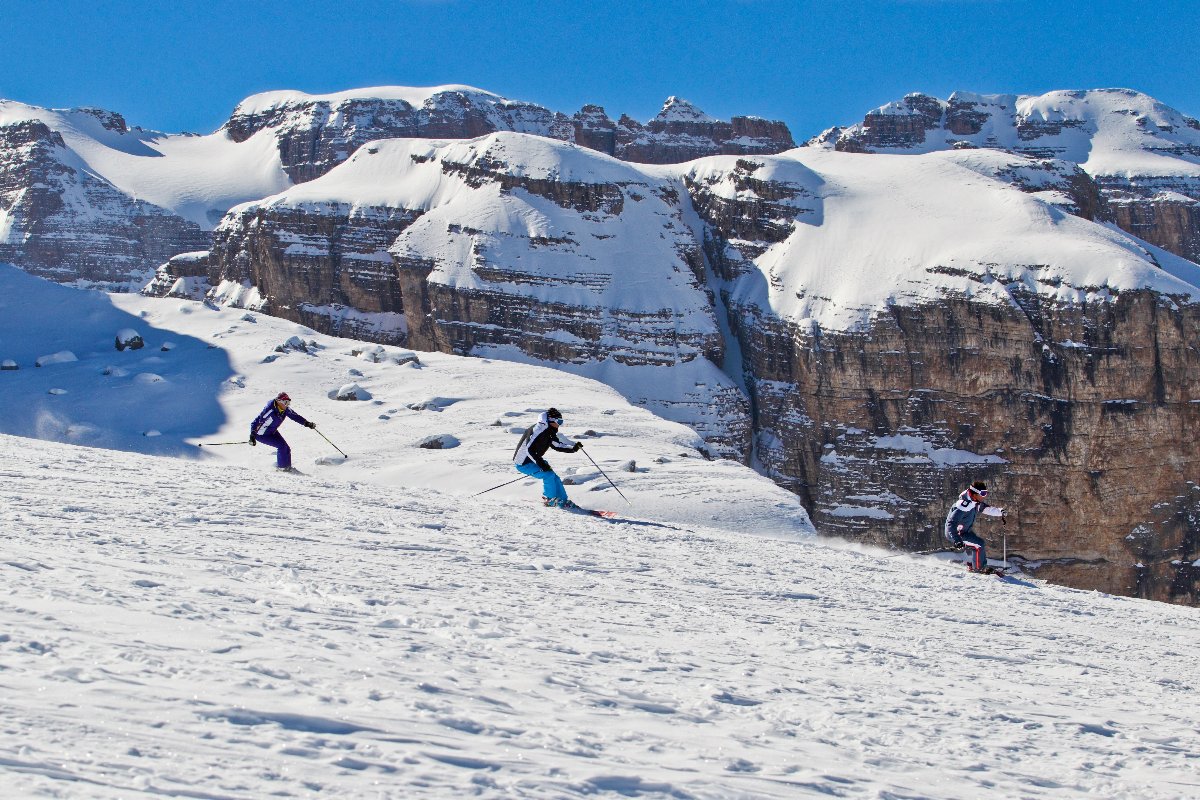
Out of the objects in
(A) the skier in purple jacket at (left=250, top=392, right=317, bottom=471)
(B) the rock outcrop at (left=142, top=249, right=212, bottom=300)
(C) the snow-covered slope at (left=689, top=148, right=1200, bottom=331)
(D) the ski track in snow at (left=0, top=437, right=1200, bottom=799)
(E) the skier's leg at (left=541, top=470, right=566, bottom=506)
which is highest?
(C) the snow-covered slope at (left=689, top=148, right=1200, bottom=331)

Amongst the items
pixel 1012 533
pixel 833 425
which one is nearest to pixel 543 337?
pixel 833 425

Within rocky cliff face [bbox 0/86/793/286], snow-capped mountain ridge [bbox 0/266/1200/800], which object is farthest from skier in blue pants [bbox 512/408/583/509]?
rocky cliff face [bbox 0/86/793/286]

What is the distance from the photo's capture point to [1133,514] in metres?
65.4

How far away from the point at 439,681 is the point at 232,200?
17090 cm

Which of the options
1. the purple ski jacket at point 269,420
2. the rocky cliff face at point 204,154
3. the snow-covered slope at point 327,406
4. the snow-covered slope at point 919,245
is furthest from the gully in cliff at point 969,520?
the rocky cliff face at point 204,154

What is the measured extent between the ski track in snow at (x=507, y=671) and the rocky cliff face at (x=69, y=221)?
15042 centimetres

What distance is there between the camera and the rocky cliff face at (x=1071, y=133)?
5281 inches

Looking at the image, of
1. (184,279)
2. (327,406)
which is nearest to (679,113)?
(184,279)

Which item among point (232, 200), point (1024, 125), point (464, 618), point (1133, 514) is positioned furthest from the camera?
point (232, 200)

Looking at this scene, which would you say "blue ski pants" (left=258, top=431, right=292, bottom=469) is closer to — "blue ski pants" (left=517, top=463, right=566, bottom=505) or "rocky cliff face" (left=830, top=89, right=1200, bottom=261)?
"blue ski pants" (left=517, top=463, right=566, bottom=505)

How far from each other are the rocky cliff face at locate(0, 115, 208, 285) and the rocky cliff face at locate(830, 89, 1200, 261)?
9490cm

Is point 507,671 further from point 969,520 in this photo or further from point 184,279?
point 184,279

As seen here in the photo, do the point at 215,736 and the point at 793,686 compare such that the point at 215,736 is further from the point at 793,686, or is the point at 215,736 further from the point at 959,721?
the point at 959,721

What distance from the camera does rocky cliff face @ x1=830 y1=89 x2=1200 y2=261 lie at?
13412cm
